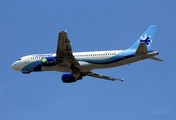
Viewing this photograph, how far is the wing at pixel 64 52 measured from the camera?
58556 millimetres

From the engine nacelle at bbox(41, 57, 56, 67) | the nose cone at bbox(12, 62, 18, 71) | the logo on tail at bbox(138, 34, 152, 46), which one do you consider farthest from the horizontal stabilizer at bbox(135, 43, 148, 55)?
the nose cone at bbox(12, 62, 18, 71)

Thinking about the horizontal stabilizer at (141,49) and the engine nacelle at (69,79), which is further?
the engine nacelle at (69,79)

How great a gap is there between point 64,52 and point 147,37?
11.7 meters

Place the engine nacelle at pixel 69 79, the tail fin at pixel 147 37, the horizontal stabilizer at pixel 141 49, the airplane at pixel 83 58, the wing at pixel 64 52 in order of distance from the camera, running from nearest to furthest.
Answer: the wing at pixel 64 52 < the horizontal stabilizer at pixel 141 49 < the airplane at pixel 83 58 < the tail fin at pixel 147 37 < the engine nacelle at pixel 69 79

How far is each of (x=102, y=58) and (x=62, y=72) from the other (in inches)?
287

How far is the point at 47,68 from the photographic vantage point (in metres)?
64.8

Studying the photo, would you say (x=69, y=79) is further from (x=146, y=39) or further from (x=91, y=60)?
(x=146, y=39)

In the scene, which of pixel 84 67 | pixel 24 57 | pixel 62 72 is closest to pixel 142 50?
pixel 84 67

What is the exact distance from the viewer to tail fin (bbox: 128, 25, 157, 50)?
63719mm

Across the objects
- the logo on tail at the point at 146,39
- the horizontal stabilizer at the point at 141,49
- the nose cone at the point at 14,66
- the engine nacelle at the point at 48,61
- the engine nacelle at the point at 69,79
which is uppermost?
the logo on tail at the point at 146,39

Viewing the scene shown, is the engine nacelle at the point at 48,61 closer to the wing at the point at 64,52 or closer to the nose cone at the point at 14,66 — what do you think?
the wing at the point at 64,52

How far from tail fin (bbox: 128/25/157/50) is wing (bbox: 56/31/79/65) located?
8.43 metres

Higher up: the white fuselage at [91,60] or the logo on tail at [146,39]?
the logo on tail at [146,39]

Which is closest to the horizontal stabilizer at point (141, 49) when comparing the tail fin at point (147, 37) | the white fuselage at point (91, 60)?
the white fuselage at point (91, 60)
